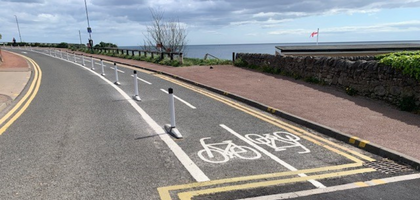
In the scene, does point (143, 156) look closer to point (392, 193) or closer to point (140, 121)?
point (140, 121)

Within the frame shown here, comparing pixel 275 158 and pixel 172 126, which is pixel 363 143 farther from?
pixel 172 126

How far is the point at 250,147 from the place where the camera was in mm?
5719

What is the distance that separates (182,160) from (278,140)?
2178 mm

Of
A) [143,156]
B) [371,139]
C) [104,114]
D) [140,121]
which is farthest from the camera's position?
[104,114]

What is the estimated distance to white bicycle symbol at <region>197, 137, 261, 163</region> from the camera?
5164mm

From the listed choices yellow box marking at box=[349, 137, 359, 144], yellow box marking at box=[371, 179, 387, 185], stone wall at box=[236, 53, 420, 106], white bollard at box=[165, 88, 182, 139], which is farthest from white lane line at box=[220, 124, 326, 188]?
stone wall at box=[236, 53, 420, 106]

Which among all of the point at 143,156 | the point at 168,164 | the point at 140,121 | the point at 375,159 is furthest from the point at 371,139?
the point at 140,121

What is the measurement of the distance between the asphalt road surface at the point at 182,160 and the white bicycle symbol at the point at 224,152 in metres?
0.02

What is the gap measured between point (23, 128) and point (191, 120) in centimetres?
396

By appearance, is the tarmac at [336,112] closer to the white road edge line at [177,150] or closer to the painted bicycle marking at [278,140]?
the painted bicycle marking at [278,140]

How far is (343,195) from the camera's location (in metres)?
3.92

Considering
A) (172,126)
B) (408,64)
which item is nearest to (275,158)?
(172,126)

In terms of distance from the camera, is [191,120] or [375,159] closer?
[375,159]

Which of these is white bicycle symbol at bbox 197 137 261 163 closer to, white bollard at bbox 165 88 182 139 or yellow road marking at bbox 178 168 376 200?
white bollard at bbox 165 88 182 139
